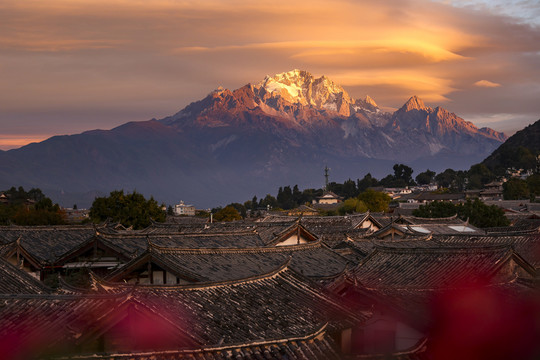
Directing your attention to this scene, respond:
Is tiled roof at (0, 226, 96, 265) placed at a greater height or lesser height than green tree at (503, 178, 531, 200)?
lesser

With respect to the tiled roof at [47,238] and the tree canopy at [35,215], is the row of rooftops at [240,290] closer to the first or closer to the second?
the tiled roof at [47,238]

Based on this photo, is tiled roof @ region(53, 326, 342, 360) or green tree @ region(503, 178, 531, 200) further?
green tree @ region(503, 178, 531, 200)

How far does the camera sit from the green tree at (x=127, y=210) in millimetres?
89875

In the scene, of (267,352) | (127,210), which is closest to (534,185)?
(127,210)

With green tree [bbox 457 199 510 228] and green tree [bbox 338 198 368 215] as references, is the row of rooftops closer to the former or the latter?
green tree [bbox 457 199 510 228]

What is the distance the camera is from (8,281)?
31.9 meters

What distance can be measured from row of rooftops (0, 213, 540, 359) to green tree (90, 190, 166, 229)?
37.7m

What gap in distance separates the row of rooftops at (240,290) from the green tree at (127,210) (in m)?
37.7

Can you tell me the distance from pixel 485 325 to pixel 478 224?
68088mm

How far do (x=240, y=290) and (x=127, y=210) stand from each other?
67142 mm

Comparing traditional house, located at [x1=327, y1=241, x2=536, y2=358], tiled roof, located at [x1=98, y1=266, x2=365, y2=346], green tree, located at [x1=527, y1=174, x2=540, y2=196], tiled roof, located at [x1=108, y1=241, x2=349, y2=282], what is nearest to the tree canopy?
tiled roof, located at [x1=108, y1=241, x2=349, y2=282]

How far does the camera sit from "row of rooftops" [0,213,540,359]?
765 inches

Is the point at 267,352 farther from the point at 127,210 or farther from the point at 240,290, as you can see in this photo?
the point at 127,210

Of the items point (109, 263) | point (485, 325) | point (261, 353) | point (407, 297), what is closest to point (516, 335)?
point (485, 325)
